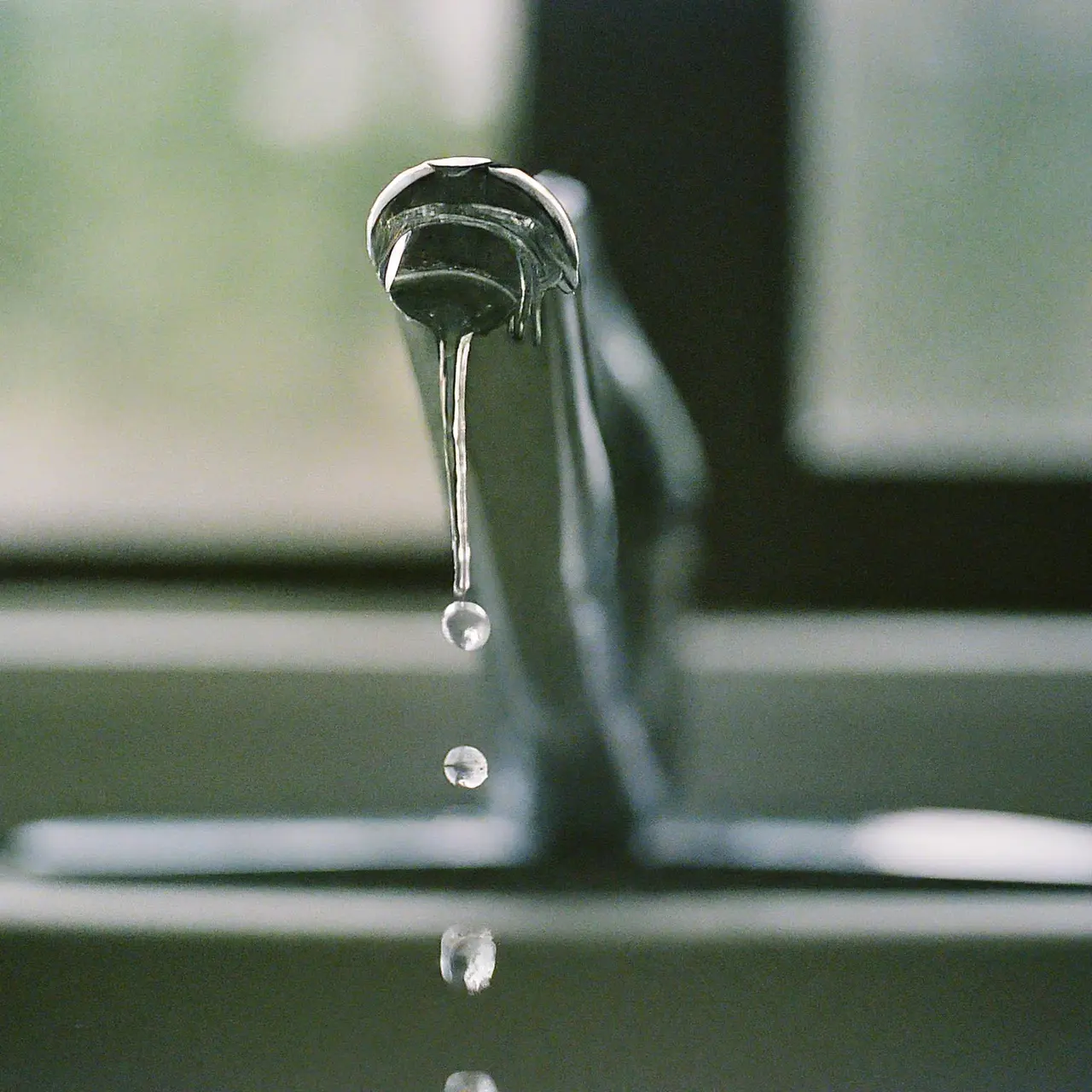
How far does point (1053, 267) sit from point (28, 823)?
0.83 meters

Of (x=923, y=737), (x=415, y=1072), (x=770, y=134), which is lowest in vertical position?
(x=923, y=737)

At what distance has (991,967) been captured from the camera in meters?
0.49

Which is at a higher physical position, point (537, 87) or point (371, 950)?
point (537, 87)

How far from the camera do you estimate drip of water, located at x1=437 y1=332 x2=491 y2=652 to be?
0.33 metres

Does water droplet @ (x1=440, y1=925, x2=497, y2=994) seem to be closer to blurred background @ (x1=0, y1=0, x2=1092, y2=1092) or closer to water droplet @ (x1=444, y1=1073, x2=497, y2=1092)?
water droplet @ (x1=444, y1=1073, x2=497, y2=1092)

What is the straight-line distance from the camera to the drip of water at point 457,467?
33 cm

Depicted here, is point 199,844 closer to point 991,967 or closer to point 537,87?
point 991,967

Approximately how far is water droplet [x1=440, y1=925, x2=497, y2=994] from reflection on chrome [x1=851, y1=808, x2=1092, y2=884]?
20cm

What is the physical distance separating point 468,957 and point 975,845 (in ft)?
0.88

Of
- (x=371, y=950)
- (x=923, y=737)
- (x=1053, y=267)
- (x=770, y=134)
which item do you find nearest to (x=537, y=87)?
(x=770, y=134)

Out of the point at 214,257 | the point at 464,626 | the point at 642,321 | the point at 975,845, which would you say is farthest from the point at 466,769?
the point at 214,257

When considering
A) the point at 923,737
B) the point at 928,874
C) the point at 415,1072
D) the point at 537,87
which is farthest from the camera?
the point at 537,87

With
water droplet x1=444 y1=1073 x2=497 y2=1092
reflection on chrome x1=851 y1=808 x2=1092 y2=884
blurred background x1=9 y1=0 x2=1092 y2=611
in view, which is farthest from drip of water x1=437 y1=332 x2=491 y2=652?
blurred background x1=9 y1=0 x2=1092 y2=611

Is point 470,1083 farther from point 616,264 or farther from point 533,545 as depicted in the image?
point 616,264
